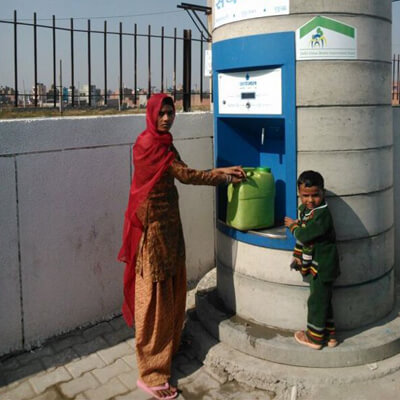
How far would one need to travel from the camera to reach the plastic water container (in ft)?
11.3

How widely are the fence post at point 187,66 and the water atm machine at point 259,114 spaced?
1501mm

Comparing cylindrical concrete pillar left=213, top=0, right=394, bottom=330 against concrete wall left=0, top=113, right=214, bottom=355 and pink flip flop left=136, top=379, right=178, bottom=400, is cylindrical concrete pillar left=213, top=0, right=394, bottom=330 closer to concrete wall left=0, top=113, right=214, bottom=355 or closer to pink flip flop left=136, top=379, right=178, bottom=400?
pink flip flop left=136, top=379, right=178, bottom=400

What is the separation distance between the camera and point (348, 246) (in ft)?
11.1

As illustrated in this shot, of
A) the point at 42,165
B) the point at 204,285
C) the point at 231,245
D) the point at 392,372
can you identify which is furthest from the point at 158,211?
the point at 392,372

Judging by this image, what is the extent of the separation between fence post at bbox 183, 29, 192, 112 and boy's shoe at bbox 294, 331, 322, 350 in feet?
9.47

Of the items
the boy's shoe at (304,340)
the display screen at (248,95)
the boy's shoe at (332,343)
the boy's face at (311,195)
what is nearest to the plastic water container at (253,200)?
the boy's face at (311,195)

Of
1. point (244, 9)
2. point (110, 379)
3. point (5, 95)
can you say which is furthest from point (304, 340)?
point (5, 95)

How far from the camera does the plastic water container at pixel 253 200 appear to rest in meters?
3.45

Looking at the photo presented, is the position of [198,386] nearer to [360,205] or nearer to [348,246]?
[348,246]

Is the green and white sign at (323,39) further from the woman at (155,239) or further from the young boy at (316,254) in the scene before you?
the woman at (155,239)

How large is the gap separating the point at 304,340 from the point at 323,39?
200cm

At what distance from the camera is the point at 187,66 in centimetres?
516

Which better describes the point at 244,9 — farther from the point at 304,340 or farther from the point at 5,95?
the point at 5,95

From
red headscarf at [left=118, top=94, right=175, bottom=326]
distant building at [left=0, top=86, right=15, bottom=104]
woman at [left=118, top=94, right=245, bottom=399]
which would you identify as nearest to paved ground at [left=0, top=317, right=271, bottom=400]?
woman at [left=118, top=94, right=245, bottom=399]
